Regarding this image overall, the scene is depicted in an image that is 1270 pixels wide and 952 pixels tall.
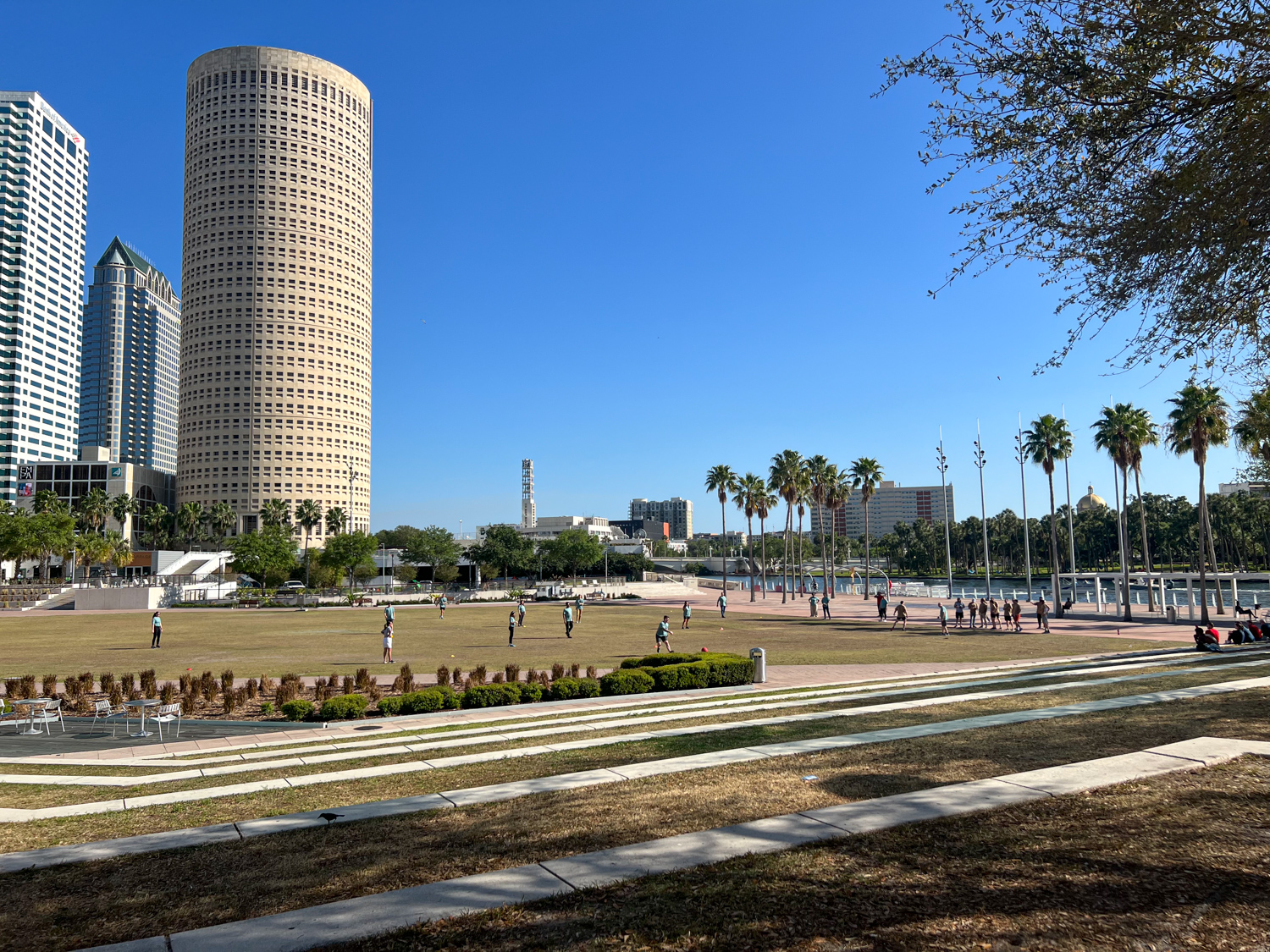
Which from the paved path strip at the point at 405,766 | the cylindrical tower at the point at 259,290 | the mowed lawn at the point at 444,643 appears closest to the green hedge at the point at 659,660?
the mowed lawn at the point at 444,643

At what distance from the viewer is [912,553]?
167875mm

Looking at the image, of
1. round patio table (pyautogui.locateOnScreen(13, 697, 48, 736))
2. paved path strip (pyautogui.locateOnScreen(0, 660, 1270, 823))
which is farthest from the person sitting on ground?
round patio table (pyautogui.locateOnScreen(13, 697, 48, 736))

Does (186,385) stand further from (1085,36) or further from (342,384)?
(1085,36)

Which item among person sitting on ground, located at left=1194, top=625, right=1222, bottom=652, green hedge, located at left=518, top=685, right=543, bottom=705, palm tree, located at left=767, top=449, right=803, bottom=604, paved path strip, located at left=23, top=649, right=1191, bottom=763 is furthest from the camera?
palm tree, located at left=767, top=449, right=803, bottom=604

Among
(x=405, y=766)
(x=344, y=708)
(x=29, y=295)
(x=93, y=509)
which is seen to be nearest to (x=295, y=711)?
(x=344, y=708)

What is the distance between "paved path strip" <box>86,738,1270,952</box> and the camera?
543cm

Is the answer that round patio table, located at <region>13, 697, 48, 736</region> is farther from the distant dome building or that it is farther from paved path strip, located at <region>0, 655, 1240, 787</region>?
the distant dome building

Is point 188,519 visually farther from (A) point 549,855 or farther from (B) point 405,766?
(A) point 549,855

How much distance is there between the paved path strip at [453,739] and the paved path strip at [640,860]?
7.13m

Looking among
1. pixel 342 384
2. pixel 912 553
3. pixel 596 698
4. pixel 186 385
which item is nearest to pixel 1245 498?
pixel 912 553

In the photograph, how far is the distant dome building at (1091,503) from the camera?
135875 millimetres

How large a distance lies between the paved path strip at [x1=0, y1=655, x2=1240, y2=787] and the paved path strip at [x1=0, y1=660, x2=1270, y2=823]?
7 centimetres

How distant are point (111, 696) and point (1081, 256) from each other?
2253cm

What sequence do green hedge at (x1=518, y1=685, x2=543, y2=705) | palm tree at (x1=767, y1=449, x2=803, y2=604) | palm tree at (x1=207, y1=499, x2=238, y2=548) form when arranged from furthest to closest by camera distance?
palm tree at (x1=207, y1=499, x2=238, y2=548), palm tree at (x1=767, y1=449, x2=803, y2=604), green hedge at (x1=518, y1=685, x2=543, y2=705)
